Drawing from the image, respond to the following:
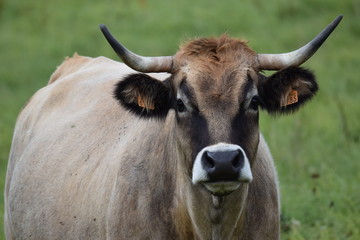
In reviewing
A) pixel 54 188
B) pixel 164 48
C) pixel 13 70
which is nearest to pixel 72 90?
pixel 54 188

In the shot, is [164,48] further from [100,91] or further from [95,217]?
[95,217]

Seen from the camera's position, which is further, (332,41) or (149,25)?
(149,25)

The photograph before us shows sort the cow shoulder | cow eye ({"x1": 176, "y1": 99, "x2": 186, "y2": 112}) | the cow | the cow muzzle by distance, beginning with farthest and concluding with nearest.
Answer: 1. the cow shoulder
2. cow eye ({"x1": 176, "y1": 99, "x2": 186, "y2": 112})
3. the cow
4. the cow muzzle

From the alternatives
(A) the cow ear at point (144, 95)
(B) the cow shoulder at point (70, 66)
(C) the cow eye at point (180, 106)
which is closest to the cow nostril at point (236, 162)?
(C) the cow eye at point (180, 106)

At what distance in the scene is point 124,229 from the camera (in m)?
5.64

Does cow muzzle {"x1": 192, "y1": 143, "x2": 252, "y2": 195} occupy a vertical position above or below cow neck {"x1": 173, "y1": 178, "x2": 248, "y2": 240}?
above

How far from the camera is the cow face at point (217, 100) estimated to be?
16.0 feet

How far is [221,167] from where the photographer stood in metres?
A: 4.74

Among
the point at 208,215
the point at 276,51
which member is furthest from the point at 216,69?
the point at 276,51

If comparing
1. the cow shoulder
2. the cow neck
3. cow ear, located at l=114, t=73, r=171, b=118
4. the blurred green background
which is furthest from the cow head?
the cow shoulder

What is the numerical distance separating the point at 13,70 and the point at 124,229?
10912 mm

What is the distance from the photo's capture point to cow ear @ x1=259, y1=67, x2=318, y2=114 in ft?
18.3

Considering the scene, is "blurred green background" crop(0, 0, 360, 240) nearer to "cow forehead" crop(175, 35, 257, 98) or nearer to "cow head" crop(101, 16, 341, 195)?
"cow head" crop(101, 16, 341, 195)

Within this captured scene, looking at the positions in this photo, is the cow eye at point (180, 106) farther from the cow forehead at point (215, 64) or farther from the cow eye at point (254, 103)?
the cow eye at point (254, 103)
